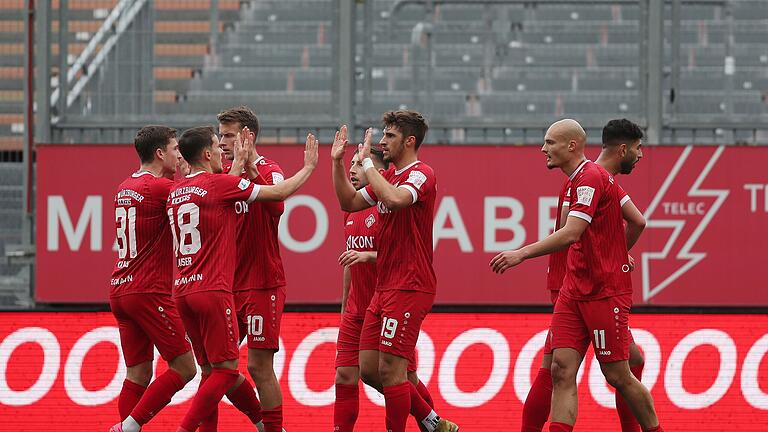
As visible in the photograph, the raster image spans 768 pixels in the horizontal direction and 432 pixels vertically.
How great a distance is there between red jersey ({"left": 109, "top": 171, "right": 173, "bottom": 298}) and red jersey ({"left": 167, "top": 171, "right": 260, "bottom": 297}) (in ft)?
1.80

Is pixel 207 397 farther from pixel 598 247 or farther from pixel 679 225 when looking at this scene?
pixel 679 225

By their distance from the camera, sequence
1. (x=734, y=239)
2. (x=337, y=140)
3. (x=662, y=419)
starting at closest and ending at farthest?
(x=337, y=140) < (x=662, y=419) < (x=734, y=239)

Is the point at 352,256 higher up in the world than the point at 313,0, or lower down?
lower down

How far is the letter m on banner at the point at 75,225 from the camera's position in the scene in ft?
42.4

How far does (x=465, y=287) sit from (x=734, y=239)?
2698mm

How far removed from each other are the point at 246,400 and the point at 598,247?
265 centimetres

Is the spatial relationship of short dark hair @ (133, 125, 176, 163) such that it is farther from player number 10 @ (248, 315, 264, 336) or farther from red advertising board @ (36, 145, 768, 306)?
red advertising board @ (36, 145, 768, 306)

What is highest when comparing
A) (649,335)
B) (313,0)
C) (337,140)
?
(313,0)

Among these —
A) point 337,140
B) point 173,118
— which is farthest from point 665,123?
point 337,140

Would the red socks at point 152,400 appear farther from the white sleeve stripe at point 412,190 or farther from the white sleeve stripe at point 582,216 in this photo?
the white sleeve stripe at point 582,216

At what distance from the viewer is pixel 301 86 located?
1316cm

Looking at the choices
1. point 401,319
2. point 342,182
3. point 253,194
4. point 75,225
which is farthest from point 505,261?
point 75,225

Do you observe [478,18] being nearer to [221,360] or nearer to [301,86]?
[301,86]

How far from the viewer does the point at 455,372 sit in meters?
10.4
